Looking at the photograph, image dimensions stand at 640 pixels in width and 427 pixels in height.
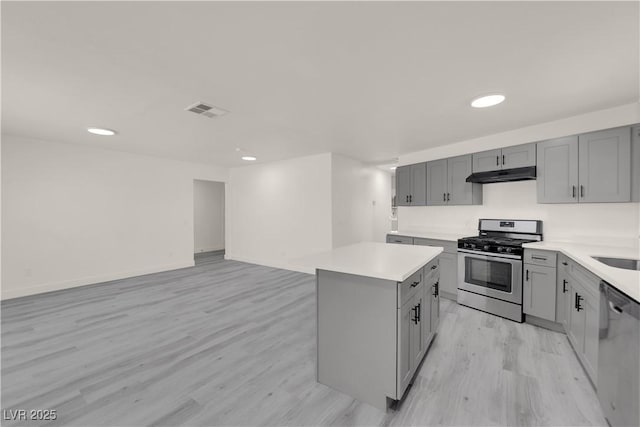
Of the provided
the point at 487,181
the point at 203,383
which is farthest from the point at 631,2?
the point at 203,383

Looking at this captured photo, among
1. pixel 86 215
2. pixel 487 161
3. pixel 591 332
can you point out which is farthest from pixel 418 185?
pixel 86 215

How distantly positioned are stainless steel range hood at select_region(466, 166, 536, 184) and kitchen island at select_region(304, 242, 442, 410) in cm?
227

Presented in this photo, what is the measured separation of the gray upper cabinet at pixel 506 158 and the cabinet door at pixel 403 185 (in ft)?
3.85

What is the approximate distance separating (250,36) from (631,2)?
2276 millimetres

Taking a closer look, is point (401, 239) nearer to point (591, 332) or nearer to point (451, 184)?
point (451, 184)

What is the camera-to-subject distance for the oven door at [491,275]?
311 cm

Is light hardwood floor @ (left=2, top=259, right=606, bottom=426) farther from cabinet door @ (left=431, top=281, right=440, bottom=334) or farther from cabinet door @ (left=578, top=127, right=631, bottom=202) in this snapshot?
cabinet door @ (left=578, top=127, right=631, bottom=202)

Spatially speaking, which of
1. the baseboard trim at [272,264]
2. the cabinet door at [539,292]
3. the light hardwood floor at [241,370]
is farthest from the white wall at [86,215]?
the cabinet door at [539,292]

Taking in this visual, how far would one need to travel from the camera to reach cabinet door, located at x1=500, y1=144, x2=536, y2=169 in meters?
3.37

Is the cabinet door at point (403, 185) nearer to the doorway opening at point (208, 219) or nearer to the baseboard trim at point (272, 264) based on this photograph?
the baseboard trim at point (272, 264)

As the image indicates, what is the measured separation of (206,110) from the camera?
118 inches

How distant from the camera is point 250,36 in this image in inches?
67.5

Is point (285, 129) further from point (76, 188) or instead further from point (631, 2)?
point (76, 188)

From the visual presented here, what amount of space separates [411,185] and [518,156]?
65.7 inches
